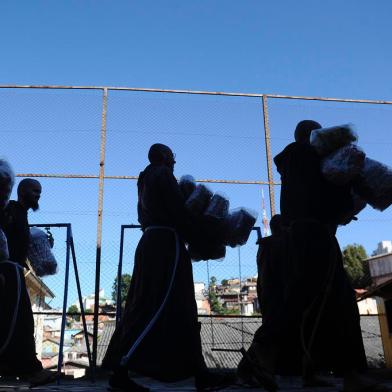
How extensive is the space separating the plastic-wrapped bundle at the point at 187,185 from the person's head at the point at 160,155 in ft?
0.70

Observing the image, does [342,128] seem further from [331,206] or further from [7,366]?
[7,366]

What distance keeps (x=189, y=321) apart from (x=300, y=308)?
0.71 metres

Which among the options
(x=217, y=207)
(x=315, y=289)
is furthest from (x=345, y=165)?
(x=217, y=207)

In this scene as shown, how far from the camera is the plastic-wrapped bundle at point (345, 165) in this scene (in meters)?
2.84

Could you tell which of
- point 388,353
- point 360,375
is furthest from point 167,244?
point 388,353

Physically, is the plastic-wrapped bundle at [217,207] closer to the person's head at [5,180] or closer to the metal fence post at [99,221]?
the person's head at [5,180]

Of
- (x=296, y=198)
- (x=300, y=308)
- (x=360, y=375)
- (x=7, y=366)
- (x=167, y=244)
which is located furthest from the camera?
(x=7, y=366)

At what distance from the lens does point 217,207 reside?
135 inches

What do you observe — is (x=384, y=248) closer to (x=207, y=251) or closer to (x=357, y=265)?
(x=357, y=265)

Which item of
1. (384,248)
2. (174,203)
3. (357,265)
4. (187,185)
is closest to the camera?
(174,203)

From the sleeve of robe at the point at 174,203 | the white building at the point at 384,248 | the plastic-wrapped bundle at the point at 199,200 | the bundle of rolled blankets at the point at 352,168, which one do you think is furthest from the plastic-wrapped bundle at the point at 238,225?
the white building at the point at 384,248

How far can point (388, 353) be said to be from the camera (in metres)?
12.1

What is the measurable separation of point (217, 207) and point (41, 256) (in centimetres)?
177

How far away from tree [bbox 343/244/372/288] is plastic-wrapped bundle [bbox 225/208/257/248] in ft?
131
